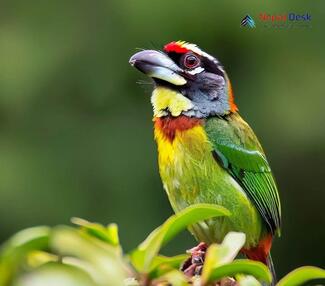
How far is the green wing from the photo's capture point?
11.7 feet

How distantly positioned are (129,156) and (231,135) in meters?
2.91

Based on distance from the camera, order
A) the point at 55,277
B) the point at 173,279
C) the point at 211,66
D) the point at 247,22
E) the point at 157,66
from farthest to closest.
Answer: the point at 247,22
the point at 211,66
the point at 157,66
the point at 173,279
the point at 55,277

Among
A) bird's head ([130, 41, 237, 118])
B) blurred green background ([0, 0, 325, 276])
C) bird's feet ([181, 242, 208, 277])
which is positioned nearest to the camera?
bird's feet ([181, 242, 208, 277])

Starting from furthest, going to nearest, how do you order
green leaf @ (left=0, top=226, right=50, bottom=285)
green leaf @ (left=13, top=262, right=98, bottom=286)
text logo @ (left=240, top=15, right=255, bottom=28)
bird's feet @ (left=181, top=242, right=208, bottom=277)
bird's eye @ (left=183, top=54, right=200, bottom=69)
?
1. text logo @ (left=240, top=15, right=255, bottom=28)
2. bird's eye @ (left=183, top=54, right=200, bottom=69)
3. bird's feet @ (left=181, top=242, right=208, bottom=277)
4. green leaf @ (left=0, top=226, right=50, bottom=285)
5. green leaf @ (left=13, top=262, right=98, bottom=286)

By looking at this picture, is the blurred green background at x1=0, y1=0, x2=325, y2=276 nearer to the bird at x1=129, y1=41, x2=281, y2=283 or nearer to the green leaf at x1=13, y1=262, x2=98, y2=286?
the bird at x1=129, y1=41, x2=281, y2=283

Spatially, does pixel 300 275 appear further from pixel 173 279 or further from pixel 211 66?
pixel 211 66

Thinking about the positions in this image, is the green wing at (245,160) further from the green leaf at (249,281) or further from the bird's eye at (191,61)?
the green leaf at (249,281)

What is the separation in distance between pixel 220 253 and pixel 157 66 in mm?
1808

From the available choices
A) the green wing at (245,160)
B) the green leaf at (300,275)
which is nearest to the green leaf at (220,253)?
the green leaf at (300,275)

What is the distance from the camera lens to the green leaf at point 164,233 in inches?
61.9

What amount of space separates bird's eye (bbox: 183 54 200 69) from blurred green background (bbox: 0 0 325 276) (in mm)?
2579

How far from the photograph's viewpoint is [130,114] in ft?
21.7

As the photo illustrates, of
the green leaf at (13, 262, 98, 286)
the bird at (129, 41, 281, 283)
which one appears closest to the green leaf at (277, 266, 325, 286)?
the green leaf at (13, 262, 98, 286)

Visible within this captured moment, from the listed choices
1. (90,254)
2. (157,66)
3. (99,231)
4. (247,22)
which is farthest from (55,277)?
(247,22)
